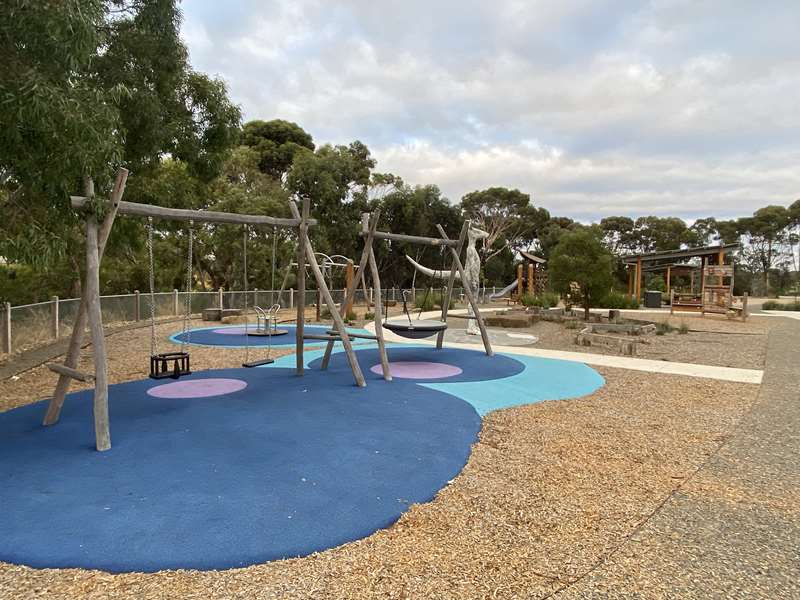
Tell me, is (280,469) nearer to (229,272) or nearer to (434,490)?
(434,490)

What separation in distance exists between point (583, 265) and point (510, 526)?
13993mm

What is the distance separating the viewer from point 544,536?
9.78 feet

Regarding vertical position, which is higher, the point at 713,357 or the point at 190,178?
the point at 190,178

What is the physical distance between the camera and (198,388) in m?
6.99

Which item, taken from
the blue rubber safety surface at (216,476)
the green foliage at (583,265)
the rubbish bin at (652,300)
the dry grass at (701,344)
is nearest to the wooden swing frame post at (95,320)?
the blue rubber safety surface at (216,476)

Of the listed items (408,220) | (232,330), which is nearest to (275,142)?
(408,220)

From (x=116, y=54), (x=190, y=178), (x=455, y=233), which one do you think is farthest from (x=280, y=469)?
(x=455, y=233)

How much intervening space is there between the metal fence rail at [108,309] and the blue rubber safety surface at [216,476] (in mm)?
5666

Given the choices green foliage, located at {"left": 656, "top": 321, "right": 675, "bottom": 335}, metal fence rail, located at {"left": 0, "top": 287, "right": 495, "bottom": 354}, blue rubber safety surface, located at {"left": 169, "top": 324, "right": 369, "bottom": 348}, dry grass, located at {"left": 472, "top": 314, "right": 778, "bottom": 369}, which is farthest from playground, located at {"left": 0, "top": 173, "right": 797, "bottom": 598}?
green foliage, located at {"left": 656, "top": 321, "right": 675, "bottom": 335}

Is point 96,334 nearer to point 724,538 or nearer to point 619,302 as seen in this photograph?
point 724,538

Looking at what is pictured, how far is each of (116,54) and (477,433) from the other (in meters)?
8.54

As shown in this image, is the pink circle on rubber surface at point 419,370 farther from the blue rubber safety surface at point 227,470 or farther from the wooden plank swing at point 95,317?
the wooden plank swing at point 95,317

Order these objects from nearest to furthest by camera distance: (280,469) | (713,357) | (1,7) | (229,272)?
1. (280,469)
2. (1,7)
3. (713,357)
4. (229,272)

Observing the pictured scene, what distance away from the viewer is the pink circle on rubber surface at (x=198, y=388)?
21.6ft
